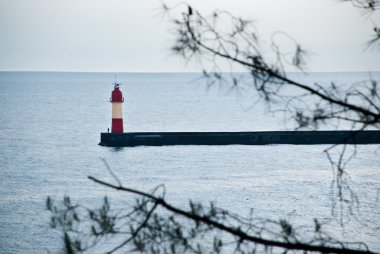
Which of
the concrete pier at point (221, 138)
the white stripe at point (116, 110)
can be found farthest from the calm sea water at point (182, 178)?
the white stripe at point (116, 110)

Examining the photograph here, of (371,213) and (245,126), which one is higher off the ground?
(245,126)

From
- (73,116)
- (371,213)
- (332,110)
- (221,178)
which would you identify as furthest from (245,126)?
(332,110)

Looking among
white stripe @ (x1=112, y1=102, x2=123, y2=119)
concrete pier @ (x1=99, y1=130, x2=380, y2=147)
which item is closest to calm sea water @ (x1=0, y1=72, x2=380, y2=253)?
concrete pier @ (x1=99, y1=130, x2=380, y2=147)

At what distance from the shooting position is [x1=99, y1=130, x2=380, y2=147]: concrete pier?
98.0 ft

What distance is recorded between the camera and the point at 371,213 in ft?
58.3

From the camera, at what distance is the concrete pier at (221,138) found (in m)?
29.9

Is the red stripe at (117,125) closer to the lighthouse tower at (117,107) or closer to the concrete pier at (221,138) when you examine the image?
the lighthouse tower at (117,107)

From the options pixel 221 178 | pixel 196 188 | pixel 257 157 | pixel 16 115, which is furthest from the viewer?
pixel 16 115

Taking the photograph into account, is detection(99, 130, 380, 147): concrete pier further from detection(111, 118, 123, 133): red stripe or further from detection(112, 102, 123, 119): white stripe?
detection(112, 102, 123, 119): white stripe

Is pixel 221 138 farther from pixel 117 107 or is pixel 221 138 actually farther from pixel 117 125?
pixel 117 107

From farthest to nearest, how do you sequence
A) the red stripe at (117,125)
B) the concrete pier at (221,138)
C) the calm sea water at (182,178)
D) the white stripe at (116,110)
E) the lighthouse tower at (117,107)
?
the concrete pier at (221,138) < the red stripe at (117,125) < the white stripe at (116,110) < the lighthouse tower at (117,107) < the calm sea water at (182,178)

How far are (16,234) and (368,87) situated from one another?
44.0ft

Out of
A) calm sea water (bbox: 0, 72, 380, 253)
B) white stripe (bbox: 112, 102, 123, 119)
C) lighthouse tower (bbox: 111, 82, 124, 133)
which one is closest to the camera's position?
calm sea water (bbox: 0, 72, 380, 253)

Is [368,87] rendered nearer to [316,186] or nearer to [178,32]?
[178,32]
